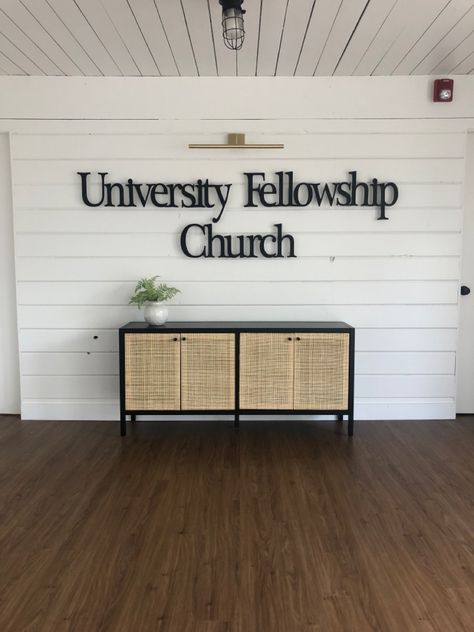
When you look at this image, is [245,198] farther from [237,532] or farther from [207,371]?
[237,532]

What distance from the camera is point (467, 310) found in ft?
14.3

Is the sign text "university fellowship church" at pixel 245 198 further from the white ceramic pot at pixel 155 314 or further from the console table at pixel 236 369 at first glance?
the console table at pixel 236 369

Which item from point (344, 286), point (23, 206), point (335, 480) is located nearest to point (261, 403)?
point (335, 480)

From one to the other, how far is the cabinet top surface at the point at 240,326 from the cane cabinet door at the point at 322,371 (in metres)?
0.08

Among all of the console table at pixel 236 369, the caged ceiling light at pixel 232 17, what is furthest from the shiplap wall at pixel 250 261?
the caged ceiling light at pixel 232 17

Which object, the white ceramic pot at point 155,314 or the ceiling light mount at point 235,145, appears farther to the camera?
the ceiling light mount at point 235,145

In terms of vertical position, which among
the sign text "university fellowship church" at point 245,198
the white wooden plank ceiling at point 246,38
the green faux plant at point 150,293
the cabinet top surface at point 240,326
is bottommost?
the cabinet top surface at point 240,326

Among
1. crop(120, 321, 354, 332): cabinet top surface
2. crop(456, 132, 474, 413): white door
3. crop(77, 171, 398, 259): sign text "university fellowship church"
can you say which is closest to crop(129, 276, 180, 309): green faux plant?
crop(120, 321, 354, 332): cabinet top surface

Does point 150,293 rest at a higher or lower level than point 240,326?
higher

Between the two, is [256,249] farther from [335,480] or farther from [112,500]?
[112,500]

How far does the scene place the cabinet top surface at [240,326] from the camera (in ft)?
12.4

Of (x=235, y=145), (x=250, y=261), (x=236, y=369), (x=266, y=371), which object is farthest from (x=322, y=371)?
(x=235, y=145)

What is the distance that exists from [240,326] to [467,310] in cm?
207

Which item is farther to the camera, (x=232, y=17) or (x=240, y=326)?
(x=240, y=326)
